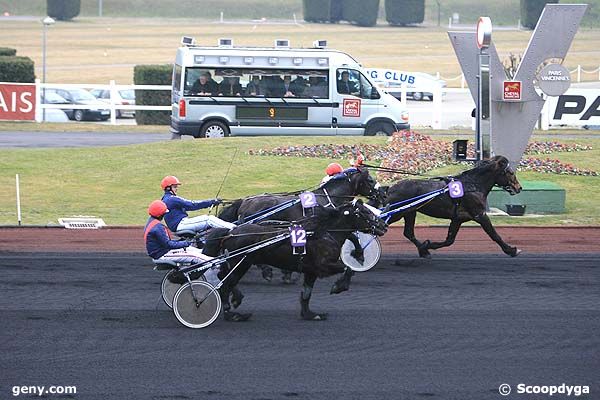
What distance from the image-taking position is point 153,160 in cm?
2566

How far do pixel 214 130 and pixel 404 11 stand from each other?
52.4 meters

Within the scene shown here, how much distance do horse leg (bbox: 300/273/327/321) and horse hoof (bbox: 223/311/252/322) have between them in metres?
0.62

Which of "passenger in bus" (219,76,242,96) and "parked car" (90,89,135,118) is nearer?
"passenger in bus" (219,76,242,96)

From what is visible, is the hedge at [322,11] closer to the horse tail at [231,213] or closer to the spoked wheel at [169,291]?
the horse tail at [231,213]

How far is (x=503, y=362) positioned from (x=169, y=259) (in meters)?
3.88

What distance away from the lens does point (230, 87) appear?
28.5 meters

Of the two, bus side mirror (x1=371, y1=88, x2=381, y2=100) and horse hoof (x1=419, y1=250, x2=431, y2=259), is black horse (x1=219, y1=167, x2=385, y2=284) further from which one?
bus side mirror (x1=371, y1=88, x2=381, y2=100)

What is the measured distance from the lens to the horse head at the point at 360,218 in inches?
484

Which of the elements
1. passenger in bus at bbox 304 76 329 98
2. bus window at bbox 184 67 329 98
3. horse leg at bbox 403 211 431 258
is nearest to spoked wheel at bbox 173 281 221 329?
horse leg at bbox 403 211 431 258

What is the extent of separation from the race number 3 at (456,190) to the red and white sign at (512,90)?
5014 millimetres

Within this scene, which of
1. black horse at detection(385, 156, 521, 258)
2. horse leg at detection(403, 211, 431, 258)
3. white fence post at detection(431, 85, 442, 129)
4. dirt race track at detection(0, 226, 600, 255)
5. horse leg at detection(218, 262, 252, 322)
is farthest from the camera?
white fence post at detection(431, 85, 442, 129)

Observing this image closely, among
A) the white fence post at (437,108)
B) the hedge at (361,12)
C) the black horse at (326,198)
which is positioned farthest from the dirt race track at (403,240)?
the hedge at (361,12)

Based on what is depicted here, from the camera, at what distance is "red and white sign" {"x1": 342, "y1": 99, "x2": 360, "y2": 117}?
2889 centimetres

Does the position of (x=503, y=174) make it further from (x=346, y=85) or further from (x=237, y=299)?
(x=346, y=85)
